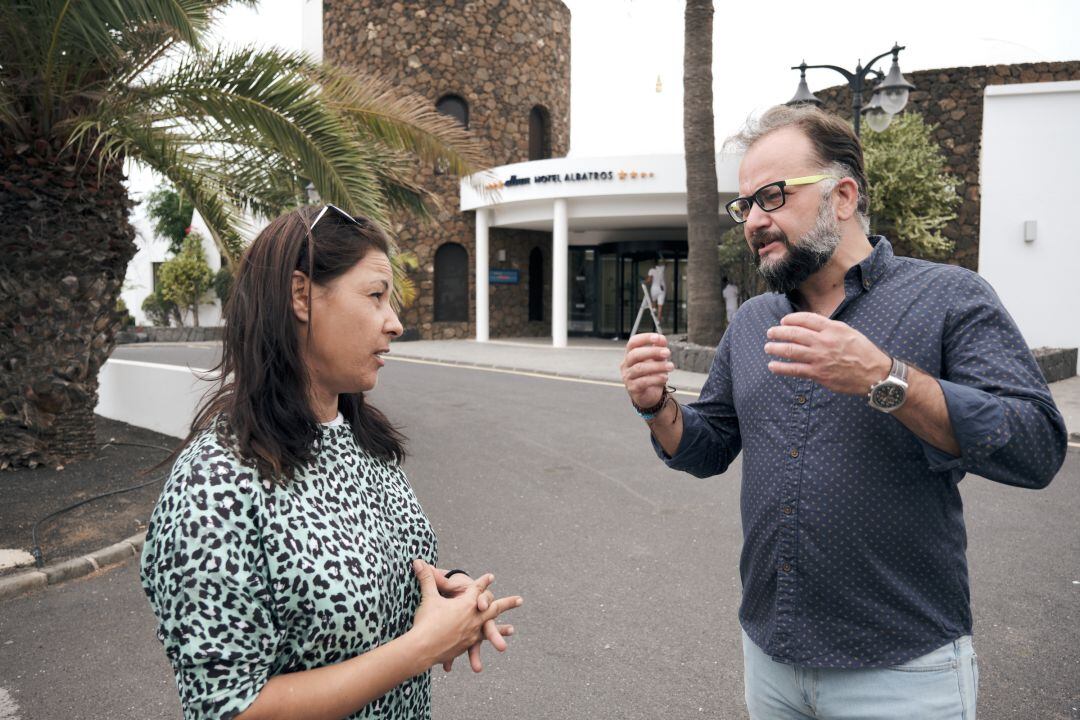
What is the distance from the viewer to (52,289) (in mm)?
7254

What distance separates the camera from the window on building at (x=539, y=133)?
94.1ft

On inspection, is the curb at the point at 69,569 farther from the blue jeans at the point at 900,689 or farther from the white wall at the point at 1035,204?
the white wall at the point at 1035,204

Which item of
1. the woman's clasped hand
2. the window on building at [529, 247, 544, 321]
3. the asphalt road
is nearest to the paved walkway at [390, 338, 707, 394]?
the window on building at [529, 247, 544, 321]

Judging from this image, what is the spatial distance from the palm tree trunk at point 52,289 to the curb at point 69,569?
2568mm

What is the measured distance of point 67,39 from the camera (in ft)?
20.7

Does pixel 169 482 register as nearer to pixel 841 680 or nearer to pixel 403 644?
pixel 403 644

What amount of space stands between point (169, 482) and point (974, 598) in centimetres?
436

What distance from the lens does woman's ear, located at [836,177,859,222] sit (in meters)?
2.03

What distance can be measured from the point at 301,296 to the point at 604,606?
318 cm

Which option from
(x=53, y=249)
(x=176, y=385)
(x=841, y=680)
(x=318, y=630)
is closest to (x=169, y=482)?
(x=318, y=630)

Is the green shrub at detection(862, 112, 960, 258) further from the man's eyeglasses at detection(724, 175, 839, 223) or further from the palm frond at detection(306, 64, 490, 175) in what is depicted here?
the man's eyeglasses at detection(724, 175, 839, 223)

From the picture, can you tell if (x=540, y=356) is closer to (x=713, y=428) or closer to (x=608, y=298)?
(x=608, y=298)

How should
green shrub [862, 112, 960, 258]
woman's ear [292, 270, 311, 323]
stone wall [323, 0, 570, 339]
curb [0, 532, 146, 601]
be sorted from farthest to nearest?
stone wall [323, 0, 570, 339]
green shrub [862, 112, 960, 258]
curb [0, 532, 146, 601]
woman's ear [292, 270, 311, 323]

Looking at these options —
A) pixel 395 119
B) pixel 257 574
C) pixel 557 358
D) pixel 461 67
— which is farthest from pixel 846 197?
pixel 461 67
